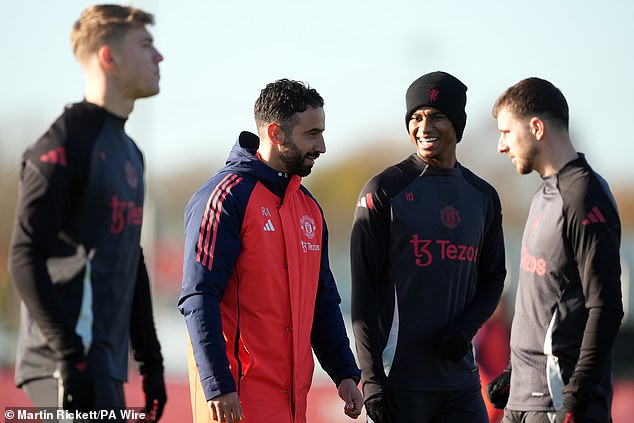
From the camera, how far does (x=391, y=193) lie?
6.06 metres

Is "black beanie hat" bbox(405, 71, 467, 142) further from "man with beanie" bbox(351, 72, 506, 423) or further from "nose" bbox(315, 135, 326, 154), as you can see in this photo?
"nose" bbox(315, 135, 326, 154)

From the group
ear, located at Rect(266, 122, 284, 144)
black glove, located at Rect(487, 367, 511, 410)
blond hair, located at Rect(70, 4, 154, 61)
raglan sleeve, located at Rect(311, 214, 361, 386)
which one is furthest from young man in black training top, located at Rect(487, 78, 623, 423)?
blond hair, located at Rect(70, 4, 154, 61)

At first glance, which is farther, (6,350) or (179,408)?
(6,350)

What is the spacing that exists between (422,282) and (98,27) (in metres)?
2.29

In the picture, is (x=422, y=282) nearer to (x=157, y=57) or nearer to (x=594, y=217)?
(x=594, y=217)

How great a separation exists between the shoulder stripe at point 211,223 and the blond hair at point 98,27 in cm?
115

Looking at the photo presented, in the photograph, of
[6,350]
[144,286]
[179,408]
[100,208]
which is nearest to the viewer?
[100,208]

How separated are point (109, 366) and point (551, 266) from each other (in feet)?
7.55

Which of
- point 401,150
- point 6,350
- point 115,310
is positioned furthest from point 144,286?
point 401,150

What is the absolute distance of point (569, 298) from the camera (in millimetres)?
5582

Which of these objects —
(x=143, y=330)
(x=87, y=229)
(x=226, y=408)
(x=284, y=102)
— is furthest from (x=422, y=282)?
(x=87, y=229)

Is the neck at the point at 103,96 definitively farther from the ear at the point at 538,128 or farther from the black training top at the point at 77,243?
the ear at the point at 538,128

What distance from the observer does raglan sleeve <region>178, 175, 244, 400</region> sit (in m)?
5.25

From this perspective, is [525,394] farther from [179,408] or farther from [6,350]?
[6,350]
